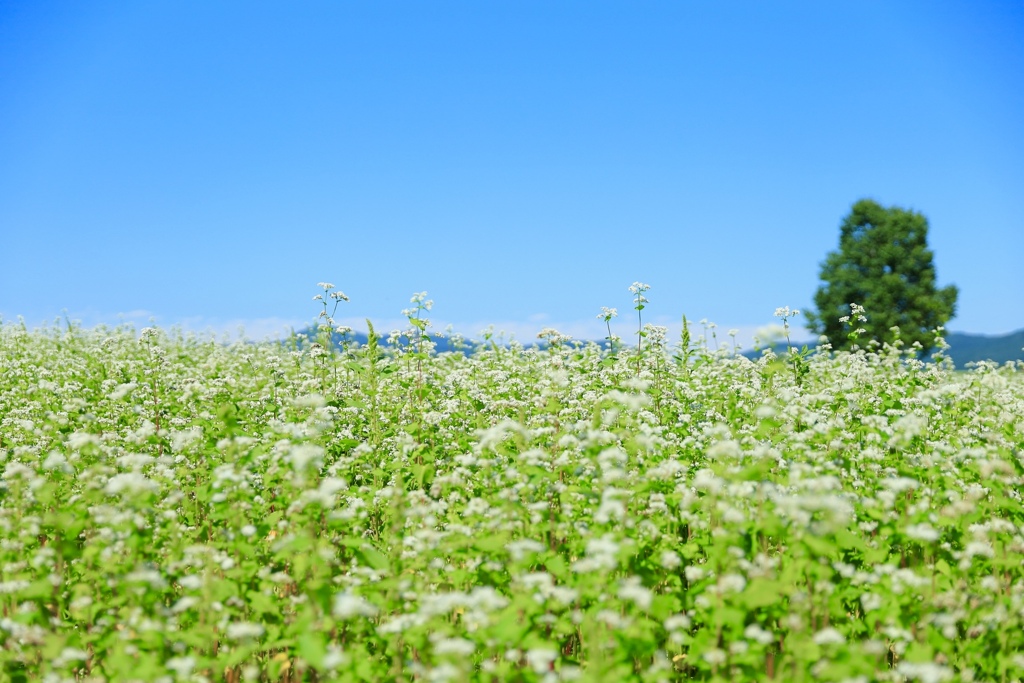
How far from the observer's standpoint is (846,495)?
638 centimetres

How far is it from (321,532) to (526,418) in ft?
15.9

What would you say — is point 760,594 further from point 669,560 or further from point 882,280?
point 882,280

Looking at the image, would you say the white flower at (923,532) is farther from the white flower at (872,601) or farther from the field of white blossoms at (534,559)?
the white flower at (872,601)

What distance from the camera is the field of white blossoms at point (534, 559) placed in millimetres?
4332

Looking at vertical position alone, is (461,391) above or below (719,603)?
above

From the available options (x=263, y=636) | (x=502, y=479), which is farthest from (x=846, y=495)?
(x=263, y=636)

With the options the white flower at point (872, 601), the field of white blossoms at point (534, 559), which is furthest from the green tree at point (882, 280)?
the white flower at point (872, 601)

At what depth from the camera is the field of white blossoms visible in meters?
4.33

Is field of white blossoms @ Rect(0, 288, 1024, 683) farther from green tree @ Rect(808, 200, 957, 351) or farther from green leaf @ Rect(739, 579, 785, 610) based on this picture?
green tree @ Rect(808, 200, 957, 351)

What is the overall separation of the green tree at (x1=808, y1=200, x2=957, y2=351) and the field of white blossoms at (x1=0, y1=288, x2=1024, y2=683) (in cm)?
4774

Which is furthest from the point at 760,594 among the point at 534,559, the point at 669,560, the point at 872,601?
the point at 534,559

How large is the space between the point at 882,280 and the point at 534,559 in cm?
5697

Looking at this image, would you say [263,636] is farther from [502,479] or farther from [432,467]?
[432,467]

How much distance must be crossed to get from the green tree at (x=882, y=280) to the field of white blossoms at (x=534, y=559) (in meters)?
47.7
